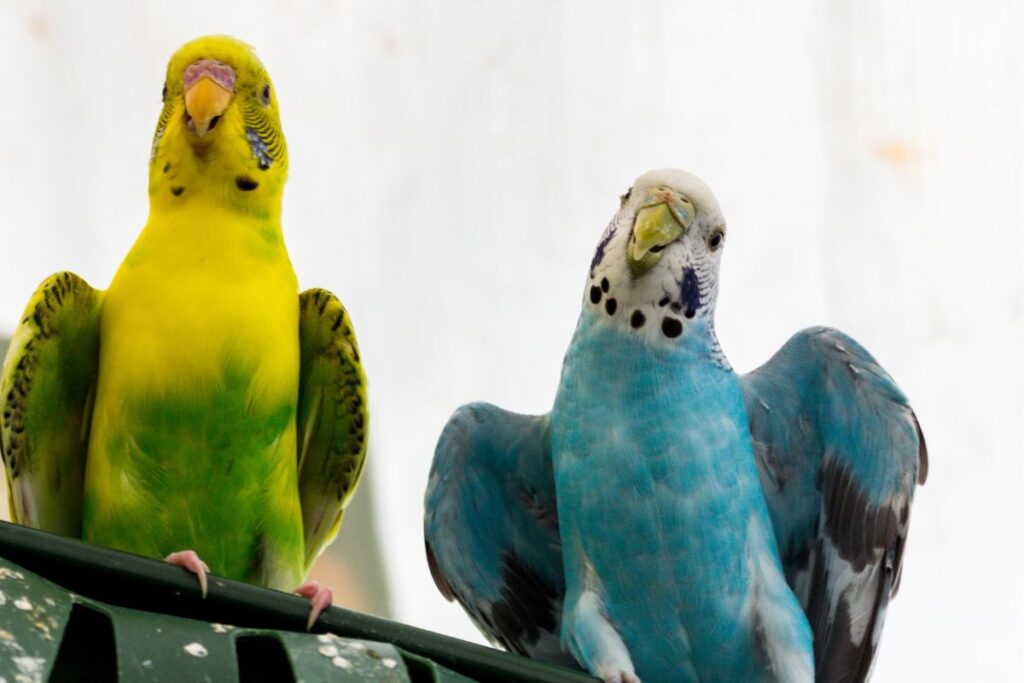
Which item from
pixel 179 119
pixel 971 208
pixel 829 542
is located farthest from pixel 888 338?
pixel 179 119

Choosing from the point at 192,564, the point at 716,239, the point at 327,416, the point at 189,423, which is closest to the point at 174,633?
the point at 192,564

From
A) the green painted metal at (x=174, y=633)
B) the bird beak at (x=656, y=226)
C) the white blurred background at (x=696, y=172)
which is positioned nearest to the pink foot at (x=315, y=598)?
the green painted metal at (x=174, y=633)

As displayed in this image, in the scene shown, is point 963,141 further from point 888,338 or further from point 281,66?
point 281,66

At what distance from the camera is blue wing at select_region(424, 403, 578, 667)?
3039 mm

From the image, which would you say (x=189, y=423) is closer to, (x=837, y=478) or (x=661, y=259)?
(x=661, y=259)

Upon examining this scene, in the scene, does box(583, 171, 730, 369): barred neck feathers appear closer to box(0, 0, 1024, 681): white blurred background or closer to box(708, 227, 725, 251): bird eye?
box(708, 227, 725, 251): bird eye

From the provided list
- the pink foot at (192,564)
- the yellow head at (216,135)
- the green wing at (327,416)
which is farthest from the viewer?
the green wing at (327,416)

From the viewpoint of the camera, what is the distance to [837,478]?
291cm

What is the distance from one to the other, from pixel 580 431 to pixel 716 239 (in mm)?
387

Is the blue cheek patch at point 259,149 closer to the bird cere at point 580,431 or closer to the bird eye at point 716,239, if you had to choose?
the bird cere at point 580,431

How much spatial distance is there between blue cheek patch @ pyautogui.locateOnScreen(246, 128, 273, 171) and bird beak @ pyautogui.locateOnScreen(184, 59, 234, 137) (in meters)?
0.07

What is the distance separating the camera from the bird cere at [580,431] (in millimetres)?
2789

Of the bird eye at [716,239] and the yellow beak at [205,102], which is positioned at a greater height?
the yellow beak at [205,102]

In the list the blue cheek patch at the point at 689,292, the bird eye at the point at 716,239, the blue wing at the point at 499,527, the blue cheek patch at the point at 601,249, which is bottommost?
the blue wing at the point at 499,527
